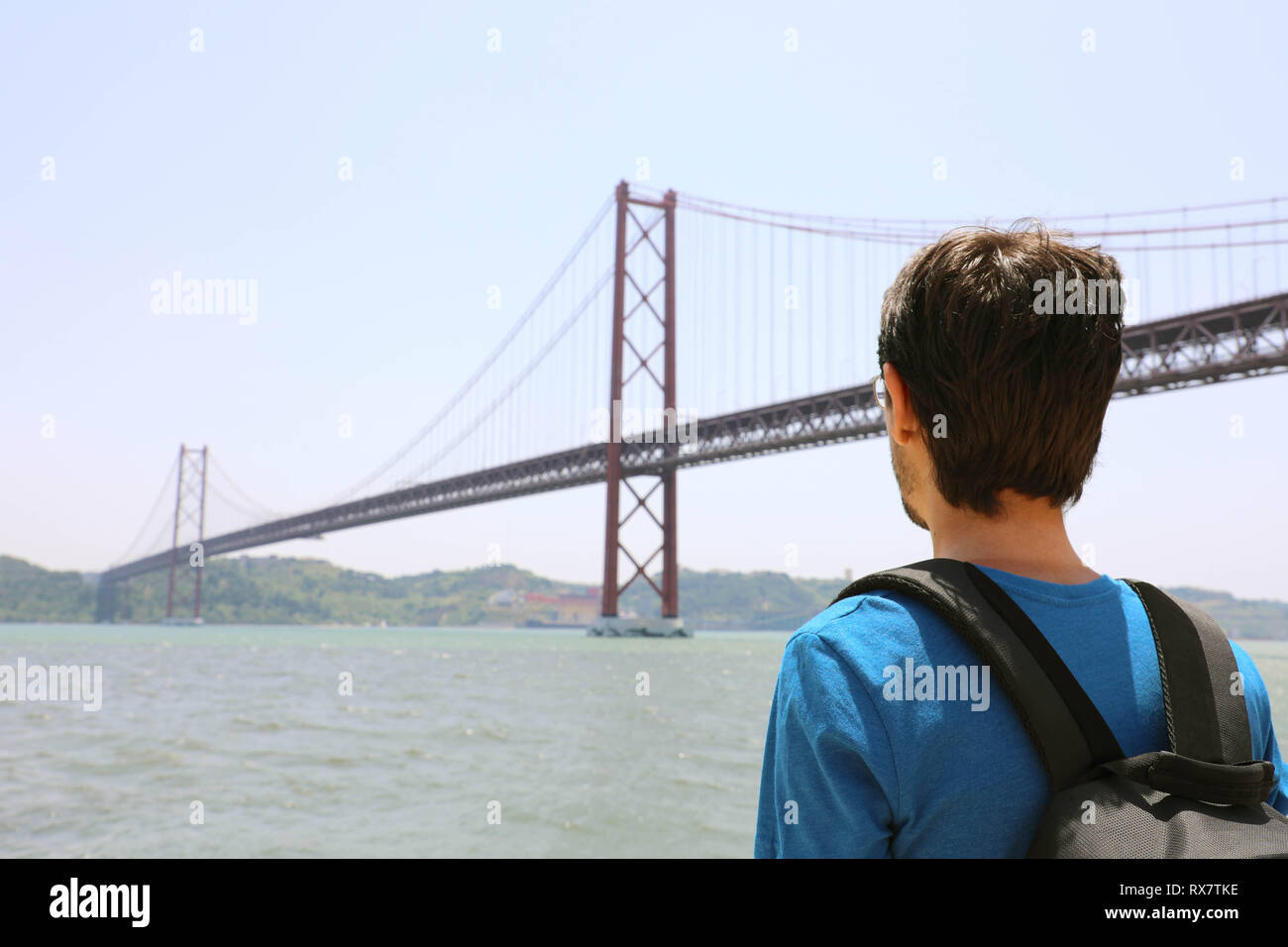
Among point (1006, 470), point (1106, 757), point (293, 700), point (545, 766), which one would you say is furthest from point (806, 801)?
point (293, 700)

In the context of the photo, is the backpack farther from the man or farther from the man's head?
the man's head

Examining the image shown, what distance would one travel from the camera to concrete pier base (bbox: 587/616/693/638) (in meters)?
37.2

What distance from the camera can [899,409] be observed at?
3.08 feet

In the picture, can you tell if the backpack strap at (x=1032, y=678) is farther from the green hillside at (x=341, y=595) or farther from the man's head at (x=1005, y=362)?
the green hillside at (x=341, y=595)

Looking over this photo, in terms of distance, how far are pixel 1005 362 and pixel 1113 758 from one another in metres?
0.34

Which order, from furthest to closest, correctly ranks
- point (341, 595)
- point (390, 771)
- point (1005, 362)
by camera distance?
point (341, 595) < point (390, 771) < point (1005, 362)

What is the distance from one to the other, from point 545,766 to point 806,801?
8.11 meters

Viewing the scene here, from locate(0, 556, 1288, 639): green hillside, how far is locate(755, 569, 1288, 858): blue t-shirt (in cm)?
5981

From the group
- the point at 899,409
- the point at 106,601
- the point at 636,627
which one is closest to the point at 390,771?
the point at 899,409

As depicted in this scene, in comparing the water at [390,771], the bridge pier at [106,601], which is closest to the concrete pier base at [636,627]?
the water at [390,771]

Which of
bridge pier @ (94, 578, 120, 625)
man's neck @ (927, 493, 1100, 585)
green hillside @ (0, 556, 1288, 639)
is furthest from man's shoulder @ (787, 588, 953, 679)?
bridge pier @ (94, 578, 120, 625)

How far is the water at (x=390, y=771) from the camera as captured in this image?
609 centimetres

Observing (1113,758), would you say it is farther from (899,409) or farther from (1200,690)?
(899,409)
